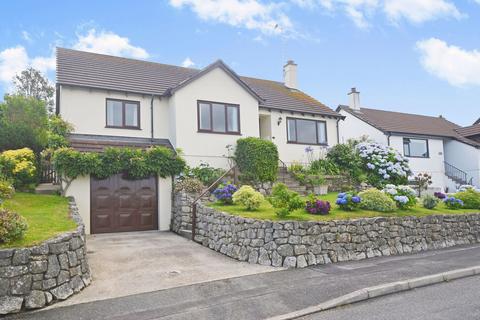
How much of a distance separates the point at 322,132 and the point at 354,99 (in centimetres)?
1044

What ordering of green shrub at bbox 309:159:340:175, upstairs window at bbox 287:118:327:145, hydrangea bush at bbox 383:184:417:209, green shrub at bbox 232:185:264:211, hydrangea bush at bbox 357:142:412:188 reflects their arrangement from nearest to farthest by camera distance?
1. green shrub at bbox 232:185:264:211
2. hydrangea bush at bbox 383:184:417:209
3. green shrub at bbox 309:159:340:175
4. hydrangea bush at bbox 357:142:412:188
5. upstairs window at bbox 287:118:327:145

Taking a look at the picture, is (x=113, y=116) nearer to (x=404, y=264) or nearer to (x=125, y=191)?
(x=125, y=191)

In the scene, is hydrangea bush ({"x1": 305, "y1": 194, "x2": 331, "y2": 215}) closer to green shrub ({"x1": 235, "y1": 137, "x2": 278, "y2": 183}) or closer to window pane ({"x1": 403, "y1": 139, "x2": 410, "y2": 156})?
green shrub ({"x1": 235, "y1": 137, "x2": 278, "y2": 183})

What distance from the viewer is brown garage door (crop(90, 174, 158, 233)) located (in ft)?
45.9

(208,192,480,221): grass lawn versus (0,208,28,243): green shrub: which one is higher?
(0,208,28,243): green shrub

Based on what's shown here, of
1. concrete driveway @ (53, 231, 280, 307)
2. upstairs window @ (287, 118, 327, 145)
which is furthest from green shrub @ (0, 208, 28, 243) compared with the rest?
upstairs window @ (287, 118, 327, 145)

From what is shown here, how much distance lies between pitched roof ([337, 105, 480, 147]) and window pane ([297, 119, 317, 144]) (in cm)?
828

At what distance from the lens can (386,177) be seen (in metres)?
19.4

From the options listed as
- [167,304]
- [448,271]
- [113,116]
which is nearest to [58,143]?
[113,116]

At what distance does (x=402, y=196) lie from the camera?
1268 centimetres

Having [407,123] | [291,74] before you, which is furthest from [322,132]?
[407,123]

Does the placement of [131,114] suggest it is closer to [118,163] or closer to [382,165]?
[118,163]

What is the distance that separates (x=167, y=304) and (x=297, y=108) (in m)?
16.1

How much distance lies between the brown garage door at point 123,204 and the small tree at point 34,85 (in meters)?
24.9
